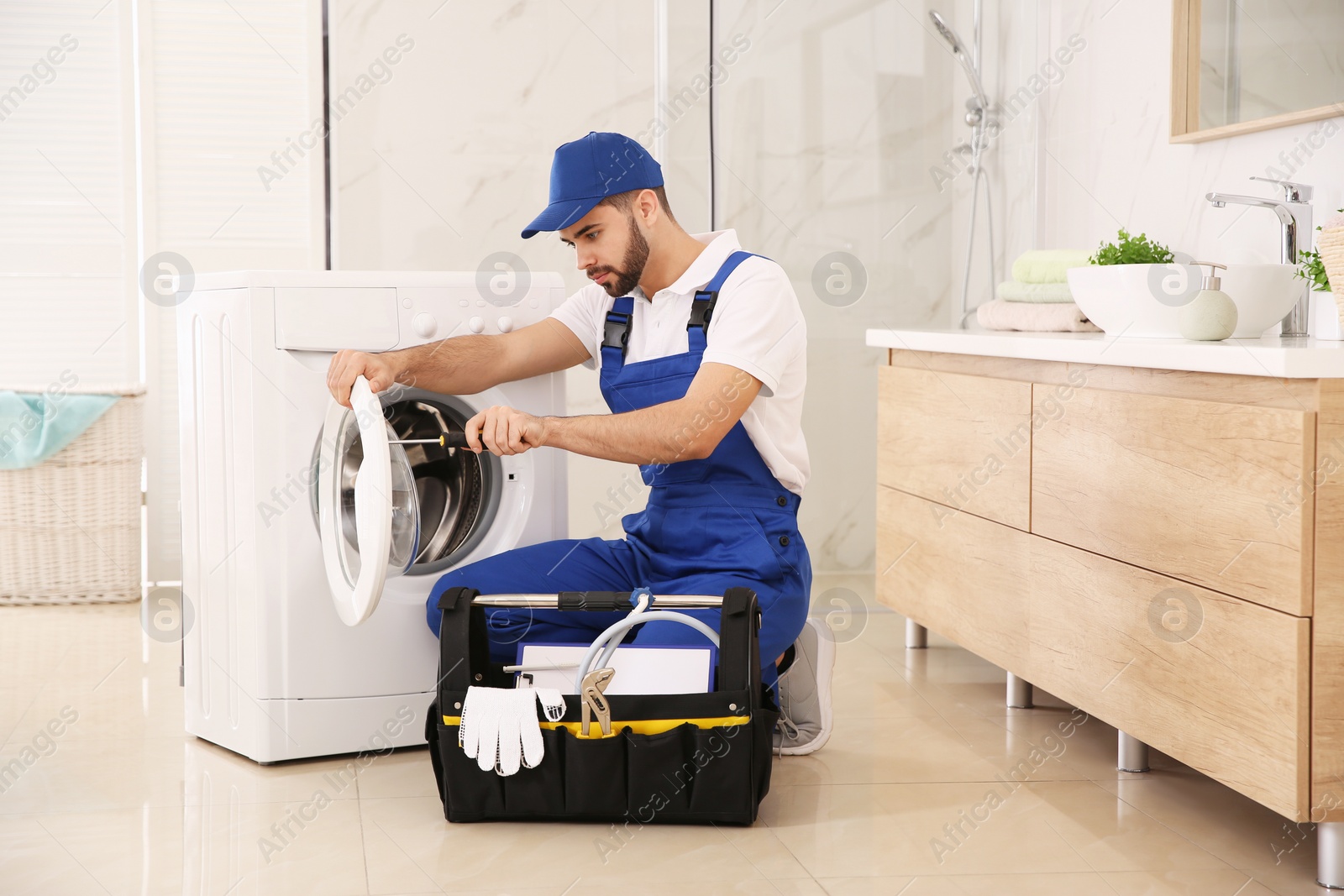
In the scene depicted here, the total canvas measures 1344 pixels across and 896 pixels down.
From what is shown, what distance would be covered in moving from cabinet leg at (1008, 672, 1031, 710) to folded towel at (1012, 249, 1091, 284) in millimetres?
835

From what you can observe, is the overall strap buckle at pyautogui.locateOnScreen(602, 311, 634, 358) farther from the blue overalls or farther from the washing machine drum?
the washing machine drum

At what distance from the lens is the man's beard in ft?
6.89

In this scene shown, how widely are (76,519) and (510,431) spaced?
2.03m

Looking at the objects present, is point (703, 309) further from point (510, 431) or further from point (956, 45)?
point (956, 45)

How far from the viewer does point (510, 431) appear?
193 centimetres

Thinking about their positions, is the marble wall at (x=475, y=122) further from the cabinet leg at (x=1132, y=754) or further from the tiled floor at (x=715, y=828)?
the cabinet leg at (x=1132, y=754)

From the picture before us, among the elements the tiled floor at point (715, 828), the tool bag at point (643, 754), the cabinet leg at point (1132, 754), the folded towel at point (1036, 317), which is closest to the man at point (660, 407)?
the tool bag at point (643, 754)

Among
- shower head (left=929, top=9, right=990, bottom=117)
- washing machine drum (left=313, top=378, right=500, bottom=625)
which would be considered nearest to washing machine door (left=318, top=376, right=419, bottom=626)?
washing machine drum (left=313, top=378, right=500, bottom=625)

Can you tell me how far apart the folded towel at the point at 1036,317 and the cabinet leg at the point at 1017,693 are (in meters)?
0.73

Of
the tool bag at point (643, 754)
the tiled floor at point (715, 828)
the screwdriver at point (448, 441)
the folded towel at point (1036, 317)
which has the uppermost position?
the folded towel at point (1036, 317)

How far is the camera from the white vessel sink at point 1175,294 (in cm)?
191

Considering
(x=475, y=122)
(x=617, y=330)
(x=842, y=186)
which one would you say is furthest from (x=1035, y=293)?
(x=475, y=122)

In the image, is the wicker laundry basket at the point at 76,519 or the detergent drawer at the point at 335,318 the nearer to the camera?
the detergent drawer at the point at 335,318

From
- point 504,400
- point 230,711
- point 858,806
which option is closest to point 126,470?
point 230,711
